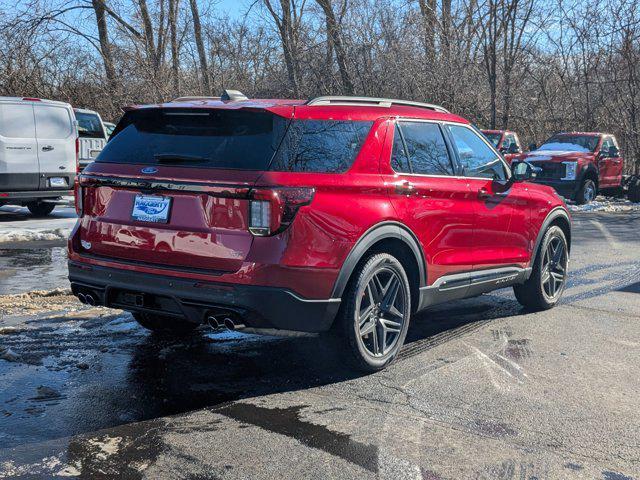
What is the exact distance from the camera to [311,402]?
4.36m

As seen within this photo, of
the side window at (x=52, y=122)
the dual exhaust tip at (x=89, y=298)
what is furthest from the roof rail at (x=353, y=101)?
the side window at (x=52, y=122)

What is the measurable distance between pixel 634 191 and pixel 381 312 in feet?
61.9

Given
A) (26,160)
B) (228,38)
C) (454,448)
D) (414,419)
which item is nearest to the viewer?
(454,448)

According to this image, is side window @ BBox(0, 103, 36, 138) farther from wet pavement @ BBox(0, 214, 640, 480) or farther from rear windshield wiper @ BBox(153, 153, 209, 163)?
rear windshield wiper @ BBox(153, 153, 209, 163)

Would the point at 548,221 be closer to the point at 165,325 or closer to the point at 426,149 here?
the point at 426,149

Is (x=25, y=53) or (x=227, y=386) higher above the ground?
(x=25, y=53)

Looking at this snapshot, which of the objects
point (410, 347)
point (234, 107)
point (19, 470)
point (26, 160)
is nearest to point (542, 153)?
point (26, 160)

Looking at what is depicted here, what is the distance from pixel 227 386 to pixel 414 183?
1827 millimetres

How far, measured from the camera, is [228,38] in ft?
104

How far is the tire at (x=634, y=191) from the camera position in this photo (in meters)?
21.8

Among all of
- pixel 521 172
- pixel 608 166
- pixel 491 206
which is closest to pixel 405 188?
pixel 491 206

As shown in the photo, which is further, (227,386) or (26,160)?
(26,160)

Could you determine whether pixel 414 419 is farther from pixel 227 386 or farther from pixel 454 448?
pixel 227 386

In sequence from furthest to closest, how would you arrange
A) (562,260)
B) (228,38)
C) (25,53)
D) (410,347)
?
1. (228,38)
2. (25,53)
3. (562,260)
4. (410,347)
